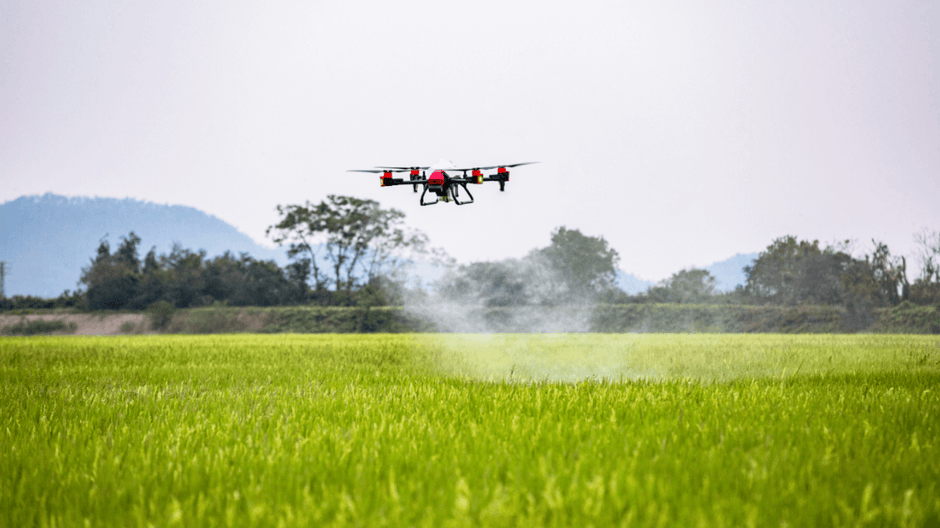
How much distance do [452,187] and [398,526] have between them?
25.7 feet

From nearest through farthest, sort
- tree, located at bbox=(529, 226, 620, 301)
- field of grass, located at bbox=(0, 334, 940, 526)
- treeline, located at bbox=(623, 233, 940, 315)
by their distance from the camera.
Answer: field of grass, located at bbox=(0, 334, 940, 526) → treeline, located at bbox=(623, 233, 940, 315) → tree, located at bbox=(529, 226, 620, 301)

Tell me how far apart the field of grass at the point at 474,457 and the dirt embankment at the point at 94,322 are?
44.0 m

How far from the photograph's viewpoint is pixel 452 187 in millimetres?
9406

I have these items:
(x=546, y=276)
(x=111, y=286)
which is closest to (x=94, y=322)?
(x=111, y=286)

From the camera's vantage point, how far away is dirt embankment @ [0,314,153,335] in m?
43.1

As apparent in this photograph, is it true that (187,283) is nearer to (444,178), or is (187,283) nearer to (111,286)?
(111,286)

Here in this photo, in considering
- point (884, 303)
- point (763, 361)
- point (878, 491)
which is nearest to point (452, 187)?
point (763, 361)

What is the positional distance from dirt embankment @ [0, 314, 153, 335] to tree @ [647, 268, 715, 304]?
44327 millimetres

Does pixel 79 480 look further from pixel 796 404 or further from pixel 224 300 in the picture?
pixel 224 300

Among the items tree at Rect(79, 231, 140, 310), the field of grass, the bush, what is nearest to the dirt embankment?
the bush

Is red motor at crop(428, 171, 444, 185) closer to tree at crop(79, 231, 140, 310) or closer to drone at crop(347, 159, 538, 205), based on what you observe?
drone at crop(347, 159, 538, 205)

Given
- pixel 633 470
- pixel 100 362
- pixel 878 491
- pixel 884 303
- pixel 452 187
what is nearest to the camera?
pixel 878 491

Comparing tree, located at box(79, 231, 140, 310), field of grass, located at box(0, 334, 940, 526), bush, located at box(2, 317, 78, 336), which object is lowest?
bush, located at box(2, 317, 78, 336)

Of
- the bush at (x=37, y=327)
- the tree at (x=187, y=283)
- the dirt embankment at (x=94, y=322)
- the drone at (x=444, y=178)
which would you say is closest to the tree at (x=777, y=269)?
the drone at (x=444, y=178)
